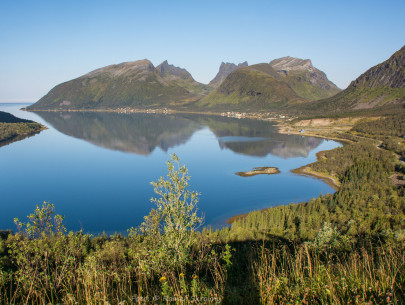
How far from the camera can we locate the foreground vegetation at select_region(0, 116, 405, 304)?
7.14 m

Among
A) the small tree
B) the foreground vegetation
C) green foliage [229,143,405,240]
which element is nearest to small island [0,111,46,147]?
the foreground vegetation

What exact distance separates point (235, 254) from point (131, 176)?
68.3m

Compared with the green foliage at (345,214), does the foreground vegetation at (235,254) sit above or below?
above

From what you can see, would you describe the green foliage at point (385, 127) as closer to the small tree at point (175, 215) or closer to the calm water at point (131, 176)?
the calm water at point (131, 176)

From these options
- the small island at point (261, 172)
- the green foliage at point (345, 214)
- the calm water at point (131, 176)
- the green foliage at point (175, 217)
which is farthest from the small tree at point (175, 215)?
the small island at point (261, 172)

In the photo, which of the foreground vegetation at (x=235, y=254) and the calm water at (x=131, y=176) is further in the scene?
the calm water at (x=131, y=176)

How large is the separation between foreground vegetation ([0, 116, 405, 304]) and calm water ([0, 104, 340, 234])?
6717 millimetres

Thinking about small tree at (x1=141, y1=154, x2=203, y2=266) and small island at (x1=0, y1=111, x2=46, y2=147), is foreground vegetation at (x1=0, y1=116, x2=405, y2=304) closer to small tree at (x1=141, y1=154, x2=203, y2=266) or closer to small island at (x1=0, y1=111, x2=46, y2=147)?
small tree at (x1=141, y1=154, x2=203, y2=266)

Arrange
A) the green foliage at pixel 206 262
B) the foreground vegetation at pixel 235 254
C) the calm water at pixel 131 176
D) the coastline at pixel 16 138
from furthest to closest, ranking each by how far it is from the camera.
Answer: the coastline at pixel 16 138
the calm water at pixel 131 176
the foreground vegetation at pixel 235 254
the green foliage at pixel 206 262

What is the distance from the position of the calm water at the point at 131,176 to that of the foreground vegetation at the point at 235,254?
6717 millimetres

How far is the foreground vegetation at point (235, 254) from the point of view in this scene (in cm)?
714

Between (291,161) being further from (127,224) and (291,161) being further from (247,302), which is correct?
(247,302)

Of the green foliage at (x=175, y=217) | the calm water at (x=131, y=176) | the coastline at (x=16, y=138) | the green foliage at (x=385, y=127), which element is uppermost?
the green foliage at (x=385, y=127)

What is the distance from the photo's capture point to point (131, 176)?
9144cm
